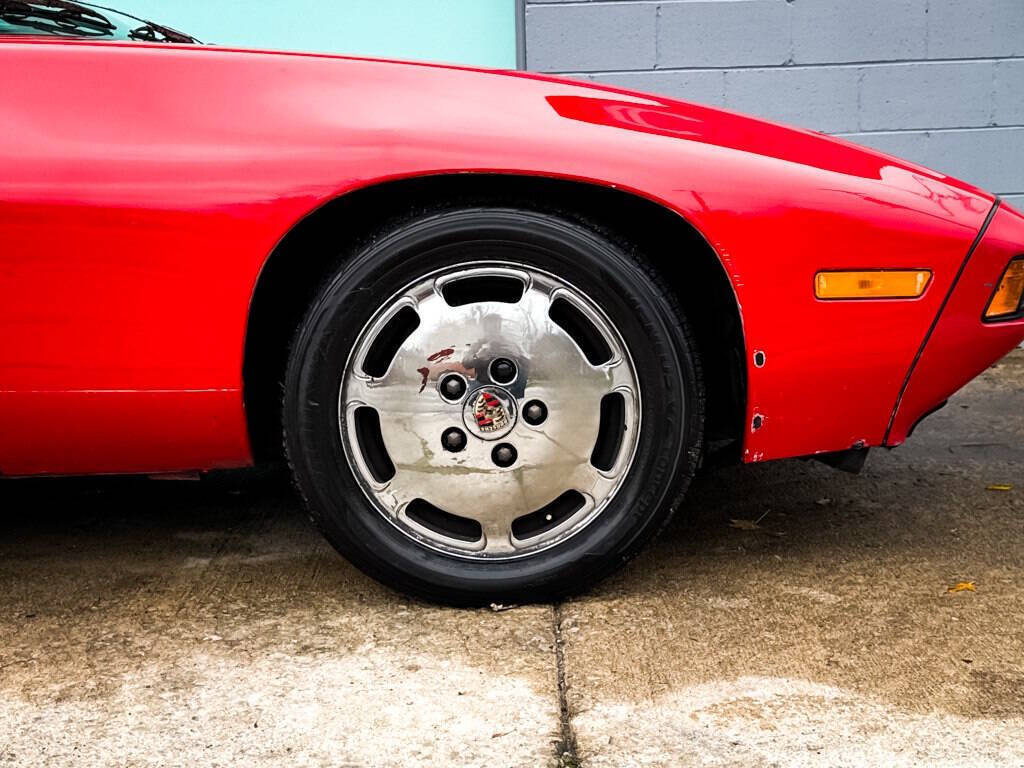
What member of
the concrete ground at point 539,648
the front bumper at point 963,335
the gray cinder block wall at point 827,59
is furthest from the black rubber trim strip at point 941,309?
the gray cinder block wall at point 827,59

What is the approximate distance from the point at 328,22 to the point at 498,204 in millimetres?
3103

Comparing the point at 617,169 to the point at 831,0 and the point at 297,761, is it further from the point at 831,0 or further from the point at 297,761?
the point at 831,0

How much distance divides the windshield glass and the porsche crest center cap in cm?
113

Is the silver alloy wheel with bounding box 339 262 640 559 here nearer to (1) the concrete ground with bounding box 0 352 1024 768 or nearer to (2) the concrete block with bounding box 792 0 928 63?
(1) the concrete ground with bounding box 0 352 1024 768

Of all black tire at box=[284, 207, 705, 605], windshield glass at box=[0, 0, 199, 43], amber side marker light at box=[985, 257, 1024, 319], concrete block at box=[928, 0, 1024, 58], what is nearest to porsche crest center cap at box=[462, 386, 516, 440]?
black tire at box=[284, 207, 705, 605]

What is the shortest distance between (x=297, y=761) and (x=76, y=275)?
92 centimetres

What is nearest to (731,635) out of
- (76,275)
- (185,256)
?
(185,256)

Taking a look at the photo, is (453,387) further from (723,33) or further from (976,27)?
(976,27)

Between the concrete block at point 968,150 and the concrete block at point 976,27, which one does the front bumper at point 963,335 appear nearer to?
the concrete block at point 968,150

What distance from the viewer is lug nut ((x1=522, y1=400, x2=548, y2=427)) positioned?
6.77ft

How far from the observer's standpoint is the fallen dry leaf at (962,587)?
2.20 m

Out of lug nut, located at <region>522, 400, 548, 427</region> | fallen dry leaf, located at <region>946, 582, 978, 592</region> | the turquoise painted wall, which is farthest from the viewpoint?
the turquoise painted wall

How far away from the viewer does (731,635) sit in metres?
2.01

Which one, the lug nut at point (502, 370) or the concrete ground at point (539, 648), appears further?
the lug nut at point (502, 370)
